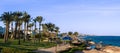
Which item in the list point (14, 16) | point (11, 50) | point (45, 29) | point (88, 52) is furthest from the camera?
point (45, 29)

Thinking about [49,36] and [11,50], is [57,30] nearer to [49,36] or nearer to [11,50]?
[49,36]

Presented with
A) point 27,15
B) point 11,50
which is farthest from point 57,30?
point 11,50

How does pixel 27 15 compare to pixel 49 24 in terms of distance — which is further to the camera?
pixel 49 24

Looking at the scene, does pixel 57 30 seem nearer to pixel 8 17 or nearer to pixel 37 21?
pixel 37 21

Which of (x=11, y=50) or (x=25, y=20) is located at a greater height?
(x=25, y=20)

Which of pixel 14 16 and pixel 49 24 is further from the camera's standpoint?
pixel 49 24

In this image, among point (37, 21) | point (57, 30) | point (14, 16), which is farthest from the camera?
point (57, 30)

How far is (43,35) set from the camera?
154 m

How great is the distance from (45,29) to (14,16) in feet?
119

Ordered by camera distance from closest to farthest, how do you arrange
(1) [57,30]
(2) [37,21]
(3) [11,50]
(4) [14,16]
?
(3) [11,50] < (4) [14,16] < (2) [37,21] < (1) [57,30]

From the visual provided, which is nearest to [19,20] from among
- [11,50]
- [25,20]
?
[25,20]

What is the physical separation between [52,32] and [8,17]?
5569 cm

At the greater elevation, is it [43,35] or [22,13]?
[22,13]

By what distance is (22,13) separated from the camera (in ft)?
402
